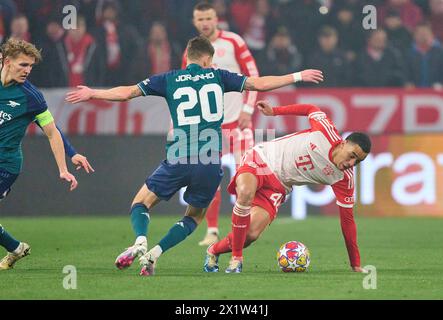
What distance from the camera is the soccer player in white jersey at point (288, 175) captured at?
28.8ft

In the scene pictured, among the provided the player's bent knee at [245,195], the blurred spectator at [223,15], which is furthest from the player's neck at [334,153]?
the blurred spectator at [223,15]

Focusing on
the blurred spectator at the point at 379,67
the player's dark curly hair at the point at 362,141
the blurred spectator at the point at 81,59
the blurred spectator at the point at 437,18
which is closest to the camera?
the player's dark curly hair at the point at 362,141

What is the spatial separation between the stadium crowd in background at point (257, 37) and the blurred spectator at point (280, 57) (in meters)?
0.02

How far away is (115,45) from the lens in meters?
16.7

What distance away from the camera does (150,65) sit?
16.7 metres

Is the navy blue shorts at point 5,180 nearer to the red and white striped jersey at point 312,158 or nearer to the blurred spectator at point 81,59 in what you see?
the red and white striped jersey at point 312,158

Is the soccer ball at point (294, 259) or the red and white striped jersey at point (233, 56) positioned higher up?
the red and white striped jersey at point (233, 56)

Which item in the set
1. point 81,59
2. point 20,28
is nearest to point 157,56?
point 81,59

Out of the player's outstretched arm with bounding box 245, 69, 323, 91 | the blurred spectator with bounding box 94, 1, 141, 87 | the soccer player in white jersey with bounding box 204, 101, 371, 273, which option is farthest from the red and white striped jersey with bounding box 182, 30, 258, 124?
the blurred spectator with bounding box 94, 1, 141, 87

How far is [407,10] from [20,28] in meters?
6.51

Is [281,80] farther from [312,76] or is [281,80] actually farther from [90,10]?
[90,10]

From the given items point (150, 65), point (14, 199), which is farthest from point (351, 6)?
point (14, 199)
